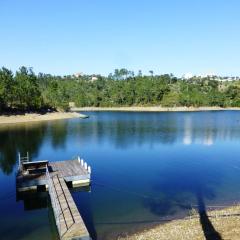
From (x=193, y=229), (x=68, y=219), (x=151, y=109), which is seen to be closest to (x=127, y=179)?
(x=68, y=219)

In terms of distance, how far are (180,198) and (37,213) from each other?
13.0 metres

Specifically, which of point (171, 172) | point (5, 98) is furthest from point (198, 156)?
point (5, 98)

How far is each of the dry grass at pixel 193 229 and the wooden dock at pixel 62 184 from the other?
3.47m

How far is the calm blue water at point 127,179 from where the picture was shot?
27.0 m

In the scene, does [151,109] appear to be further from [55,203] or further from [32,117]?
[55,203]

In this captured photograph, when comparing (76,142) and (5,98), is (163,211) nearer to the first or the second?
(76,142)

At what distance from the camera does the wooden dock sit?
2217 cm

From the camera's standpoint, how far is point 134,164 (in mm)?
47062

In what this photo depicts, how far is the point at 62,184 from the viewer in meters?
32.4

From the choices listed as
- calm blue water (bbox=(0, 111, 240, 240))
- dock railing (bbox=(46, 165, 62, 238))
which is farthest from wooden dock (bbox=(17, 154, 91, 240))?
calm blue water (bbox=(0, 111, 240, 240))

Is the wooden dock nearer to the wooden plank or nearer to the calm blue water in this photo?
the wooden plank

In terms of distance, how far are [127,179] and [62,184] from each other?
9115 millimetres

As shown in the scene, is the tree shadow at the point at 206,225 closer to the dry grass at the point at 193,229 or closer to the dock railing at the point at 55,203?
the dry grass at the point at 193,229

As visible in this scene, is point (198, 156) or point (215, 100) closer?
point (198, 156)
